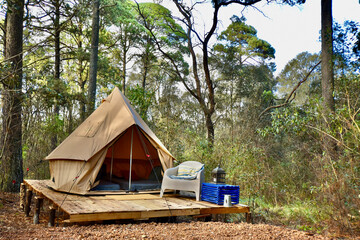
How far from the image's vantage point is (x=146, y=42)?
1605cm

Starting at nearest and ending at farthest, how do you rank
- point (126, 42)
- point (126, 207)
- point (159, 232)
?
point (159, 232)
point (126, 207)
point (126, 42)

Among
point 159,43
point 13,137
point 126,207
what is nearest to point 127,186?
point 126,207

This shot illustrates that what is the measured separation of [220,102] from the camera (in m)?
15.3

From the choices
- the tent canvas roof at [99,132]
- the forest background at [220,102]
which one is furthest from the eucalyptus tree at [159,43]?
the tent canvas roof at [99,132]

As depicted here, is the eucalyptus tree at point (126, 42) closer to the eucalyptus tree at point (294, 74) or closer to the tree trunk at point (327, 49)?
the eucalyptus tree at point (294, 74)

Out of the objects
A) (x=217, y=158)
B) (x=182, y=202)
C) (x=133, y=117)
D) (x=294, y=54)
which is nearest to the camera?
(x=182, y=202)

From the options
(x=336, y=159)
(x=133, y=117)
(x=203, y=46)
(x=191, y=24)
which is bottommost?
(x=336, y=159)

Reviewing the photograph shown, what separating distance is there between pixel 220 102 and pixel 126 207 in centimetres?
1162

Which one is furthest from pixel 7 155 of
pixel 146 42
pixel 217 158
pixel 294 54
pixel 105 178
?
pixel 294 54

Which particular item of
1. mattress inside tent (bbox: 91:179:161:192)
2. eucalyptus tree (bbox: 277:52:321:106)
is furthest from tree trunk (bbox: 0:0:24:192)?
eucalyptus tree (bbox: 277:52:321:106)

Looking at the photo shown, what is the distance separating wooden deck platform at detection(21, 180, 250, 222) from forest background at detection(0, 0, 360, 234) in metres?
1.13

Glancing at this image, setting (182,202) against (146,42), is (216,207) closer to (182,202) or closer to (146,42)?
(182,202)

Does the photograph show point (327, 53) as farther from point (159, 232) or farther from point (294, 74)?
point (294, 74)

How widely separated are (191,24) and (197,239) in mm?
7618
